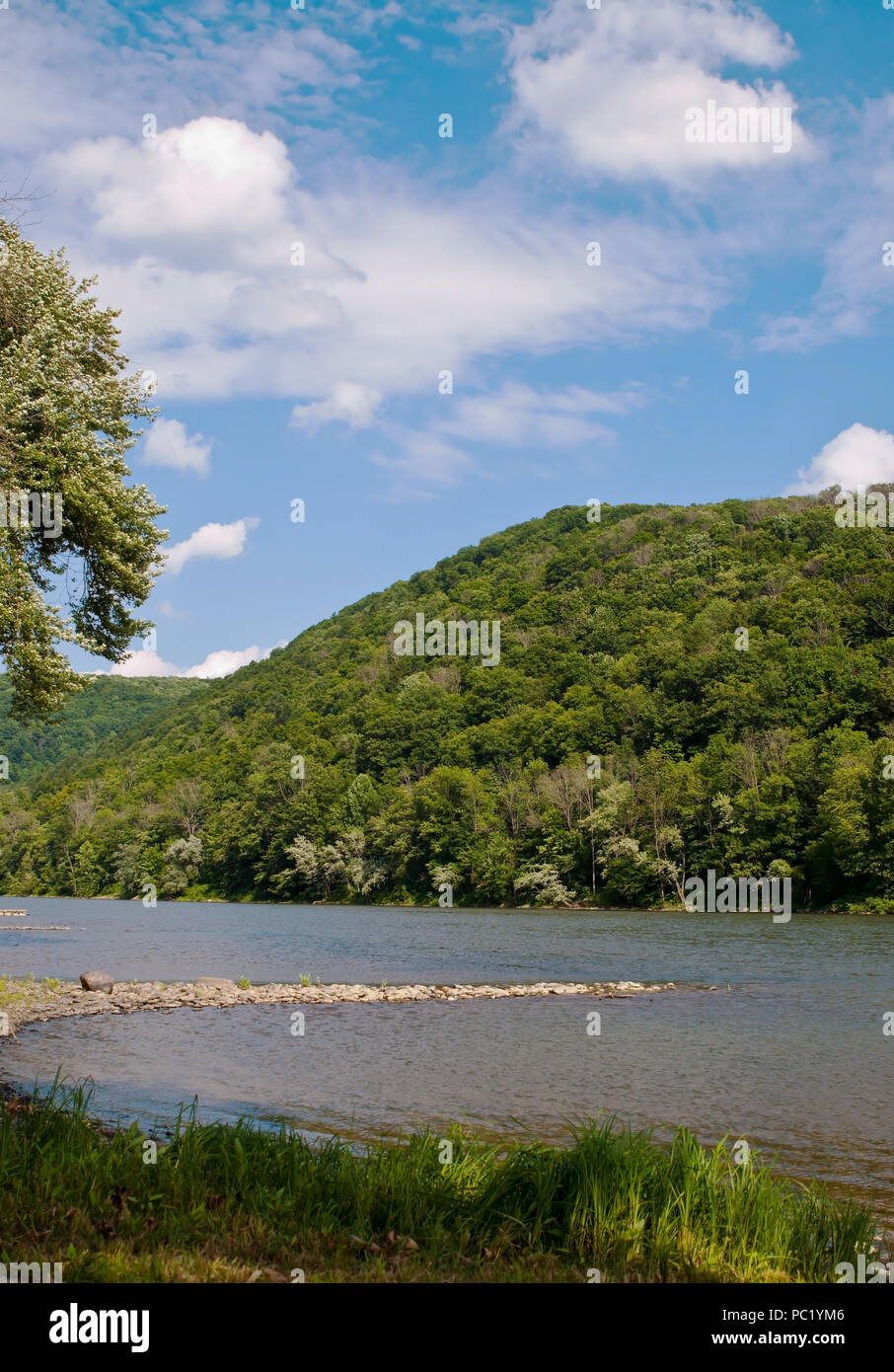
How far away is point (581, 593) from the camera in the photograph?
461 ft

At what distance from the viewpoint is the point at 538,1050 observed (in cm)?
2239

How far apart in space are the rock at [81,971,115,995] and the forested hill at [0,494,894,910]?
1862 cm

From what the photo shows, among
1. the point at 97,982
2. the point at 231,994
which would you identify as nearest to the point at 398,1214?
the point at 231,994

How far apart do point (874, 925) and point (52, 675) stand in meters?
48.2

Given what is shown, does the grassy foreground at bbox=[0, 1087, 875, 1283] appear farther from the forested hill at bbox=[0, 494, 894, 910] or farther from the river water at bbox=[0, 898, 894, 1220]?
the forested hill at bbox=[0, 494, 894, 910]

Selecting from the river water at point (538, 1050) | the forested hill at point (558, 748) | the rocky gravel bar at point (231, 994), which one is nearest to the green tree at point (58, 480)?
the river water at point (538, 1050)

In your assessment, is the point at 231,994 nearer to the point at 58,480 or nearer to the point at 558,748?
the point at 58,480

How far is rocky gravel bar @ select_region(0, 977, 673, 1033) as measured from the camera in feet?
93.9

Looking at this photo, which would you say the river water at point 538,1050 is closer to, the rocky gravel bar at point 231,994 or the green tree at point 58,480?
the rocky gravel bar at point 231,994

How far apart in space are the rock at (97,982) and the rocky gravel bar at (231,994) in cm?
23

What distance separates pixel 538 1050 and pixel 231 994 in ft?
41.4

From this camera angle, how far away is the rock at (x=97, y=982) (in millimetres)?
32281

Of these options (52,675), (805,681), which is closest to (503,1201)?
(52,675)
